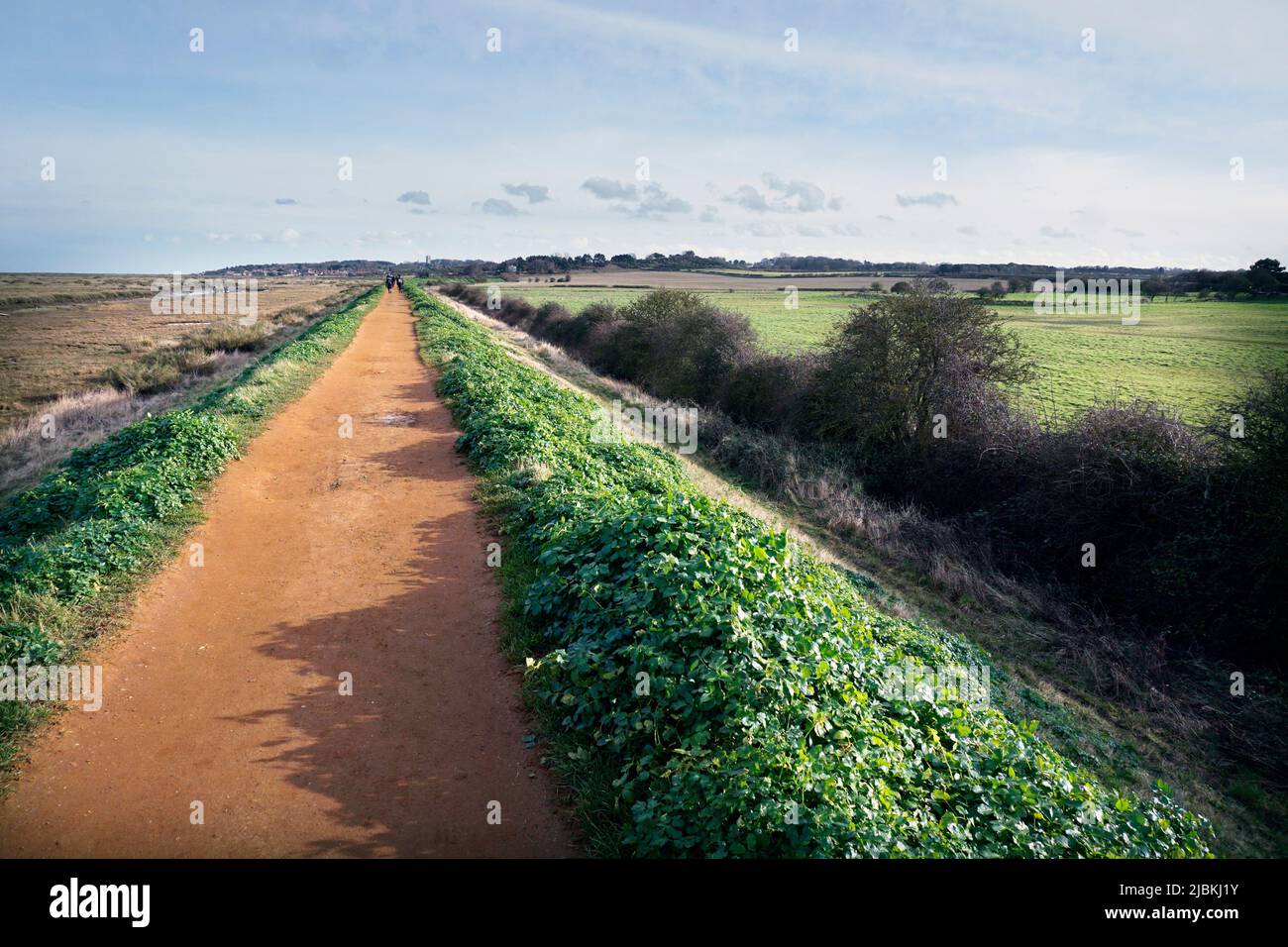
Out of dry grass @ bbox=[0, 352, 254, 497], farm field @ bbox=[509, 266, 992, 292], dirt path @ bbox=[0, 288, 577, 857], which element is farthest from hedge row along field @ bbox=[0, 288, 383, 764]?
farm field @ bbox=[509, 266, 992, 292]

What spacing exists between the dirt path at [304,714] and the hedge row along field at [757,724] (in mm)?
657

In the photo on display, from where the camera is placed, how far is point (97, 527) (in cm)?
840

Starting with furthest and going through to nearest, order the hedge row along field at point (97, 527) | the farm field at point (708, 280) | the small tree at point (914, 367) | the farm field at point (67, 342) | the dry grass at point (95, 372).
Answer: the farm field at point (708, 280)
the farm field at point (67, 342)
the small tree at point (914, 367)
the dry grass at point (95, 372)
the hedge row along field at point (97, 527)

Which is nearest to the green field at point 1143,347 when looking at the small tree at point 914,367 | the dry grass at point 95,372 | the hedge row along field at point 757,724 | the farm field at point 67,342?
the small tree at point 914,367

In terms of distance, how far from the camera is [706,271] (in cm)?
15075

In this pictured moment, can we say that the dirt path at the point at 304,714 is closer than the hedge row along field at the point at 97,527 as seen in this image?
Yes

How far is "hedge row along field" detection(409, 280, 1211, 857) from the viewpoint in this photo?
14.5 ft

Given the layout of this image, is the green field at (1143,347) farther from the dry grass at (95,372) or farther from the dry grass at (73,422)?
the dry grass at (95,372)

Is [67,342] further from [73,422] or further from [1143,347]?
[1143,347]

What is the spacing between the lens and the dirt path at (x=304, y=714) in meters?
4.68

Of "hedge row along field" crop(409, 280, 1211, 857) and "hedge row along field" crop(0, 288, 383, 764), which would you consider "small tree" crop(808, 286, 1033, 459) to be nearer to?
"hedge row along field" crop(409, 280, 1211, 857)

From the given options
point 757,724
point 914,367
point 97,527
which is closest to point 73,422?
point 97,527

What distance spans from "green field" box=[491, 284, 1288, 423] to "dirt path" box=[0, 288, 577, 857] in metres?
18.2
